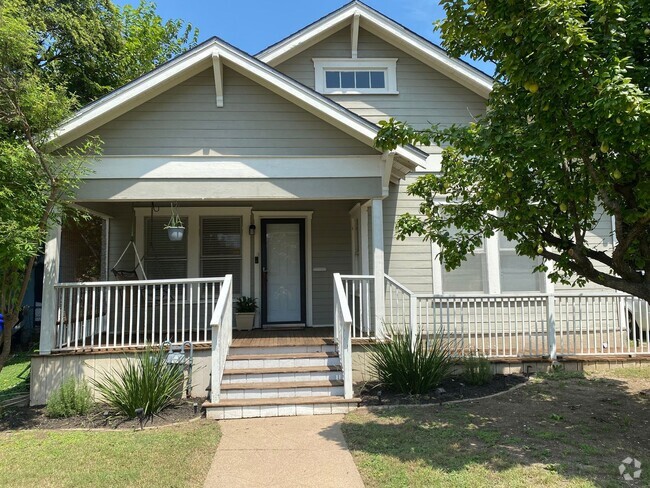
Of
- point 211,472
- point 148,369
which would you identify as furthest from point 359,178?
point 211,472

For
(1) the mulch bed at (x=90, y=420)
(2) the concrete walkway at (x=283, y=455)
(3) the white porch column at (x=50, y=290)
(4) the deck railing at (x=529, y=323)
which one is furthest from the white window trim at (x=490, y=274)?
(3) the white porch column at (x=50, y=290)

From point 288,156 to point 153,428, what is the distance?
168 inches

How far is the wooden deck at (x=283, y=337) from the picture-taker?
23.2 ft

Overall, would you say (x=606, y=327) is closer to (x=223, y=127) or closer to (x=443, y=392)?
(x=443, y=392)

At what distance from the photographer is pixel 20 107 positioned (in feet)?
18.7

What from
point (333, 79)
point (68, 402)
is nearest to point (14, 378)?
point (68, 402)

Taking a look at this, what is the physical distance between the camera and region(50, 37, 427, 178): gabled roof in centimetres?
668

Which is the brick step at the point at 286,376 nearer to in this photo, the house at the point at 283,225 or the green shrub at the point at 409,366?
the house at the point at 283,225

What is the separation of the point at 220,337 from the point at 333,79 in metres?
6.24

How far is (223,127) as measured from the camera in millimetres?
7129

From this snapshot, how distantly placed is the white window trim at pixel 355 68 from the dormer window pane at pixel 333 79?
81 millimetres

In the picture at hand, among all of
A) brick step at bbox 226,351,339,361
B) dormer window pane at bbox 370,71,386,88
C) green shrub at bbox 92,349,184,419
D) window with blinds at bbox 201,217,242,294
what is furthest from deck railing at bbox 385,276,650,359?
dormer window pane at bbox 370,71,386,88

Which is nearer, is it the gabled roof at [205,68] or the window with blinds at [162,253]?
the gabled roof at [205,68]

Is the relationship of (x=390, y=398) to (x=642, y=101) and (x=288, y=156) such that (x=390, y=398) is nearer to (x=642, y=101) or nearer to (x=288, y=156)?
(x=288, y=156)
